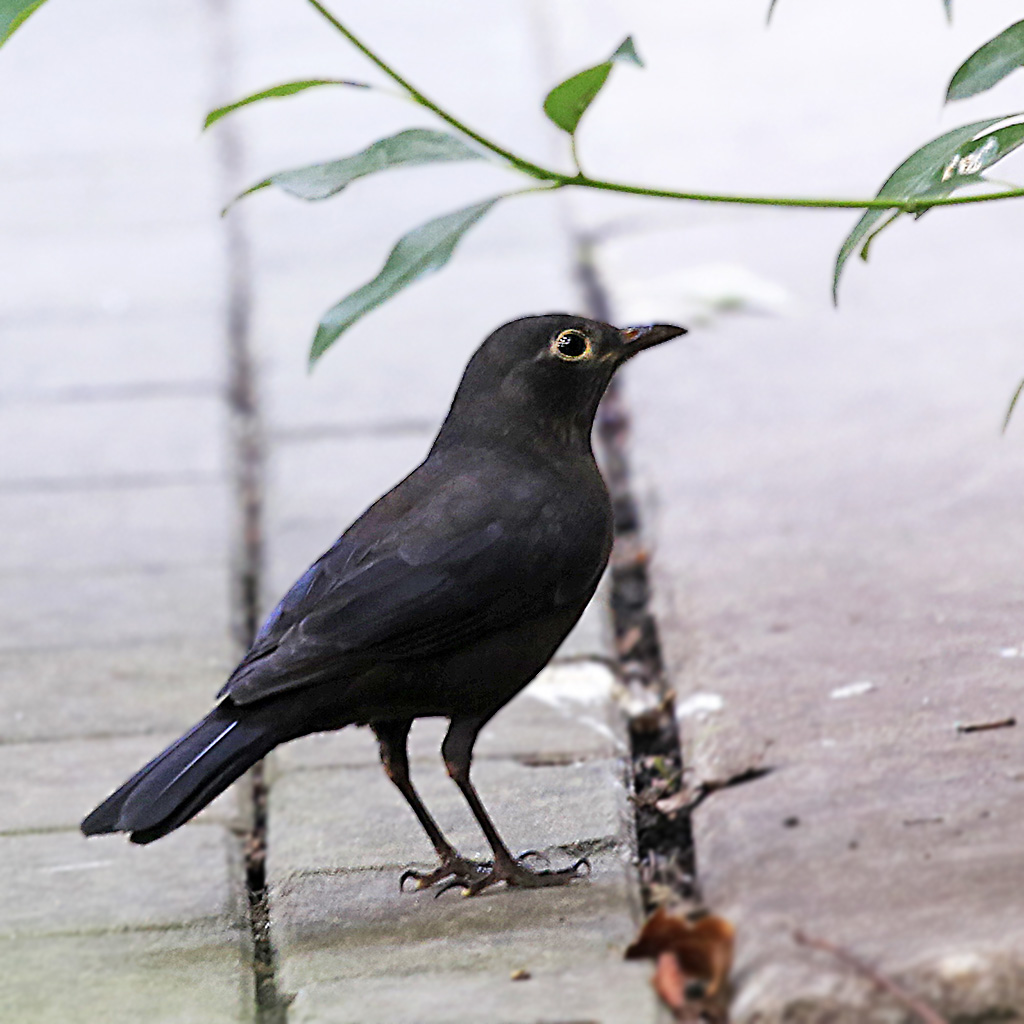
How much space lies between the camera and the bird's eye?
3096mm

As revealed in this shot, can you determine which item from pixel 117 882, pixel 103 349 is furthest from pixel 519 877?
pixel 103 349

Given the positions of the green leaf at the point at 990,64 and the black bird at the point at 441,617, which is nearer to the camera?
the green leaf at the point at 990,64

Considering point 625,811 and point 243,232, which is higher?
point 243,232

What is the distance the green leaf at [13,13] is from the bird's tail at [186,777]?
38.5 inches

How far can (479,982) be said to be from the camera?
2.46 meters

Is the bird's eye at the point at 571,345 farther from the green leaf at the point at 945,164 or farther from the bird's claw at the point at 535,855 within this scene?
the bird's claw at the point at 535,855

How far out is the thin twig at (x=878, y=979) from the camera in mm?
2160

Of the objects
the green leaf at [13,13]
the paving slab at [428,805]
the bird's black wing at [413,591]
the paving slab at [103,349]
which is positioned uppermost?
the green leaf at [13,13]

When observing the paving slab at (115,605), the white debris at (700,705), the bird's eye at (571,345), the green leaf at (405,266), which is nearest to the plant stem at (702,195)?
the green leaf at (405,266)

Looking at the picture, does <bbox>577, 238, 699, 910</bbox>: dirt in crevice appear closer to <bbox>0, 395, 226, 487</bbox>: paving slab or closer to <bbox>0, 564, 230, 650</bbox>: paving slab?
<bbox>0, 564, 230, 650</bbox>: paving slab

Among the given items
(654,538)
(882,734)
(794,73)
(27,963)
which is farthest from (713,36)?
(27,963)

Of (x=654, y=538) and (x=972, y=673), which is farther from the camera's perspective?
(x=654, y=538)

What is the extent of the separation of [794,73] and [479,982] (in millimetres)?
4976

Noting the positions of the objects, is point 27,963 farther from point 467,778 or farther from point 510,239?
point 510,239
